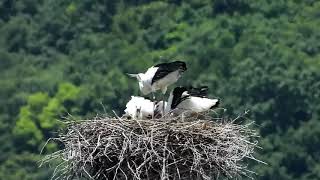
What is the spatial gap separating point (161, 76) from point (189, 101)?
36cm

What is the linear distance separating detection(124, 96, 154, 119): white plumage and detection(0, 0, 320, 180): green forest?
60.9ft

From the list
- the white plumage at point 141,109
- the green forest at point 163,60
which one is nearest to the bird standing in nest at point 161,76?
the white plumage at point 141,109

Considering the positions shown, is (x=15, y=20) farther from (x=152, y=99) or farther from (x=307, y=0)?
(x=152, y=99)

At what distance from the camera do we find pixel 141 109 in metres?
15.3

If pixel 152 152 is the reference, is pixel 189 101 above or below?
below

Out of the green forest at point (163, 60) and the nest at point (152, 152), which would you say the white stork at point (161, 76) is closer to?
the nest at point (152, 152)

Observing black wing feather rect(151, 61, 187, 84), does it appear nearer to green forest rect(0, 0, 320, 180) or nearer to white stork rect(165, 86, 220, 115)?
white stork rect(165, 86, 220, 115)

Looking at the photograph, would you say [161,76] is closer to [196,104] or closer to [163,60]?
[196,104]

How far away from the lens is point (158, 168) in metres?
14.3

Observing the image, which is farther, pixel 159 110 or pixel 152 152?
pixel 159 110

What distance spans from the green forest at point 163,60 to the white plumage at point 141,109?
18566mm

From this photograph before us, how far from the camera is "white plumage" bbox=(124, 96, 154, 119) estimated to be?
15.2 metres

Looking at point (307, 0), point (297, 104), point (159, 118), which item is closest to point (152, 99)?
point (159, 118)

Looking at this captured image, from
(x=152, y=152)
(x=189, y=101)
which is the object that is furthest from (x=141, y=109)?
(x=152, y=152)
